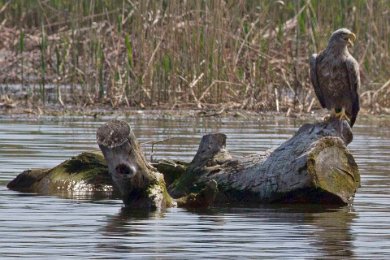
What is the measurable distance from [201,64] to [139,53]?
859 millimetres

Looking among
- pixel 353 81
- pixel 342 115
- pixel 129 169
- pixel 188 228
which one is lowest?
pixel 188 228

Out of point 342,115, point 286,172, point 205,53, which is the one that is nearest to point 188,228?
point 286,172

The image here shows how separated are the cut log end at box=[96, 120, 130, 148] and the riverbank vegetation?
30.0 feet

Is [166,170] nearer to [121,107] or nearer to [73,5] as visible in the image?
[121,107]

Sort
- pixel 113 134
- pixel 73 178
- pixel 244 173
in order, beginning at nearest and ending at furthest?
pixel 113 134, pixel 244 173, pixel 73 178

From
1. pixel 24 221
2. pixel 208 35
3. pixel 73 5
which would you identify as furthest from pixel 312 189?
pixel 73 5

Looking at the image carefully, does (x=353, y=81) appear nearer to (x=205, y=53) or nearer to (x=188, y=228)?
(x=188, y=228)

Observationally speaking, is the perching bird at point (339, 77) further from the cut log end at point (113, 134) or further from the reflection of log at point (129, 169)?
the cut log end at point (113, 134)

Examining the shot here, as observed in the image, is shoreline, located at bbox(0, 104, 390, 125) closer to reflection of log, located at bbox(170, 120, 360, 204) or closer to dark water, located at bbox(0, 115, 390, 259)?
dark water, located at bbox(0, 115, 390, 259)

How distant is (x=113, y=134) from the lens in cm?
973

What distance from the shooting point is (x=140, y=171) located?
991 centimetres

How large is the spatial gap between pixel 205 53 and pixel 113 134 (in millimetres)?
9373

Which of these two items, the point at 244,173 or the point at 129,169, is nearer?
the point at 129,169

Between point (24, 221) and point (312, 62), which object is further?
point (312, 62)
